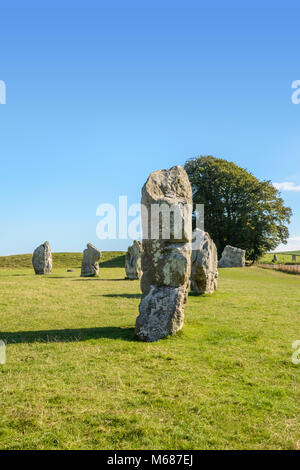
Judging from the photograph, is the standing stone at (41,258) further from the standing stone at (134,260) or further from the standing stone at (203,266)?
the standing stone at (203,266)

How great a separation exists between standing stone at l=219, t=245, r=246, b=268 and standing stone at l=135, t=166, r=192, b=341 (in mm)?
28752

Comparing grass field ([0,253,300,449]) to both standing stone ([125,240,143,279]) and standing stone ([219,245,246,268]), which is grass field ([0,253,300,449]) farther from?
standing stone ([219,245,246,268])

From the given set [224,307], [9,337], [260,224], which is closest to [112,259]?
[260,224]

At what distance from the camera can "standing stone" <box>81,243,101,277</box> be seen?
27547 millimetres

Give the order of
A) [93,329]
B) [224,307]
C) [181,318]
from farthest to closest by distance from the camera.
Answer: [224,307] → [93,329] → [181,318]

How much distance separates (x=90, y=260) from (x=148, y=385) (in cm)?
2219

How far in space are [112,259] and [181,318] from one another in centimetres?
4449

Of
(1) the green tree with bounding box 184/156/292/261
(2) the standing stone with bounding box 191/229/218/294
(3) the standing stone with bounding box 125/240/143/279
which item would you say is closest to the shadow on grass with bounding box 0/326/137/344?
(2) the standing stone with bounding box 191/229/218/294

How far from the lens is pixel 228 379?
6230mm

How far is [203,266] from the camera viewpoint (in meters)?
15.9

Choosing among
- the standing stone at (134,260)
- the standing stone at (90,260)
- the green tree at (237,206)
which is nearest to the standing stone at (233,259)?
the green tree at (237,206)

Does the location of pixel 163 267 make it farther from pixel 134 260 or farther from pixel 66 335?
pixel 134 260

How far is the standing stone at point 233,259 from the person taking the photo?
36969 mm

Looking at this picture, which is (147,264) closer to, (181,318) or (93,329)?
(181,318)
